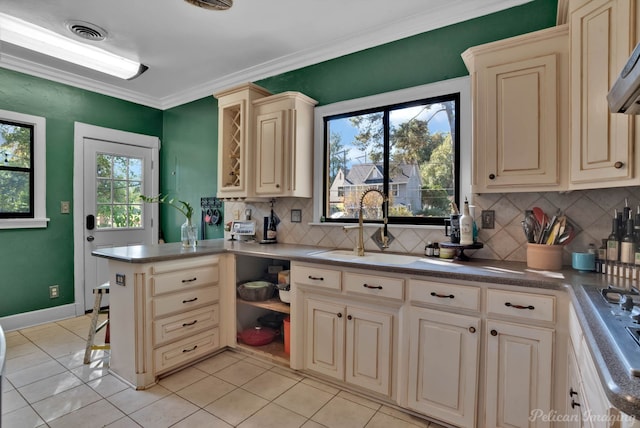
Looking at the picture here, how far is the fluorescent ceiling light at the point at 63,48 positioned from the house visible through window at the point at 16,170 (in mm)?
834

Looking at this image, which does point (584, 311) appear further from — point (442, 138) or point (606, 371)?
point (442, 138)

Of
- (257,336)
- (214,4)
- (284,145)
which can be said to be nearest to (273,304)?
(257,336)

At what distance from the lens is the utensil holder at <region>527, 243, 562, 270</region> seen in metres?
1.81

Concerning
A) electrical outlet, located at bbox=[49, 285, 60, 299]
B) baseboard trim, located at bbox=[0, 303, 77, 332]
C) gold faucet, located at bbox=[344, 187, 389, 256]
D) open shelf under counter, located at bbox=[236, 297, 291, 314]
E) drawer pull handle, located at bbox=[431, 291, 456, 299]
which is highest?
gold faucet, located at bbox=[344, 187, 389, 256]

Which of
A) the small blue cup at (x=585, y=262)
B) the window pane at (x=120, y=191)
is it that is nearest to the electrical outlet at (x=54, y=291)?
the window pane at (x=120, y=191)

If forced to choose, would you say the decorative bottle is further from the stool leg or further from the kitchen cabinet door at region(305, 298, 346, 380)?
the stool leg

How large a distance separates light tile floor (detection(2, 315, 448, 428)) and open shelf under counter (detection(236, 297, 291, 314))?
42 centimetres

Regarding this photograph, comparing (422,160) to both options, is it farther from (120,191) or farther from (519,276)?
(120,191)

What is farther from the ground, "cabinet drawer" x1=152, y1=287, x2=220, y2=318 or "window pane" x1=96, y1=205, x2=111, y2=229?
"window pane" x1=96, y1=205, x2=111, y2=229

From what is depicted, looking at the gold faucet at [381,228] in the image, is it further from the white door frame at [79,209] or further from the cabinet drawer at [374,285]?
the white door frame at [79,209]

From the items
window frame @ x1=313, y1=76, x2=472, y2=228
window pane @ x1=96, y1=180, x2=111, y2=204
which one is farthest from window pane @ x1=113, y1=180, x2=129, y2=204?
window frame @ x1=313, y1=76, x2=472, y2=228

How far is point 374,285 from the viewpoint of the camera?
6.43 ft

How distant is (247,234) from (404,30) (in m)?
2.25

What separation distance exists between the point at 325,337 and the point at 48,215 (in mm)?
3228
